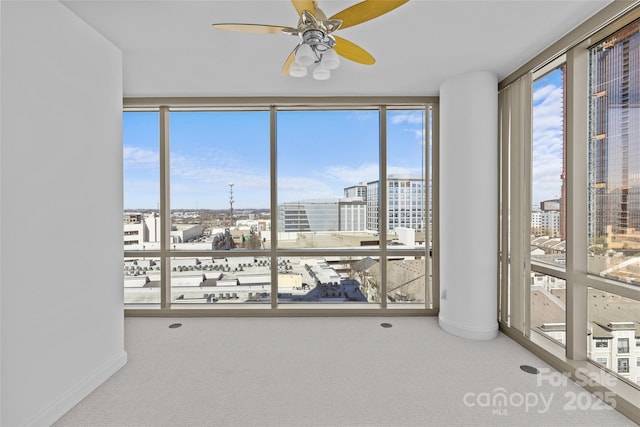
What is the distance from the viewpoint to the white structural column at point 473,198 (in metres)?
2.95

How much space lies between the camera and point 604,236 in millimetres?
2184

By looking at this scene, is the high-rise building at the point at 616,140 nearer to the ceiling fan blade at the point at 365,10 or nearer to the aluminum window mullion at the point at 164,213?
the ceiling fan blade at the point at 365,10

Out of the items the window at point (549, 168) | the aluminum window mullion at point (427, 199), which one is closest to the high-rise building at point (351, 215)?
the aluminum window mullion at point (427, 199)

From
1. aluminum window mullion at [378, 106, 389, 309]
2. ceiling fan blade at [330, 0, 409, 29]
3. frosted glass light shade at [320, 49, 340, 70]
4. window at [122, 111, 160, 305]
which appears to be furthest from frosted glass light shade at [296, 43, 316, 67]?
window at [122, 111, 160, 305]

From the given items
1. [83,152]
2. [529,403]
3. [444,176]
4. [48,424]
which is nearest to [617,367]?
[529,403]

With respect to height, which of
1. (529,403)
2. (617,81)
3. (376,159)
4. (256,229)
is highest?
(617,81)

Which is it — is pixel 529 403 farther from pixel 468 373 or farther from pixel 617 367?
pixel 617 367

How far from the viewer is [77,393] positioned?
2.04 metres

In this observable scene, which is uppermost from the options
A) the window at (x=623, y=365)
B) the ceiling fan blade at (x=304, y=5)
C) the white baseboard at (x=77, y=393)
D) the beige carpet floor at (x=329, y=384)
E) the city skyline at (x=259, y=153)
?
the ceiling fan blade at (x=304, y=5)

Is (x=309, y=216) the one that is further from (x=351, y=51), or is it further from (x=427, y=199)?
(x=351, y=51)

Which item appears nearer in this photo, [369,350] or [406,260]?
[369,350]

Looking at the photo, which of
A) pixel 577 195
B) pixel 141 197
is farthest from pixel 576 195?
pixel 141 197

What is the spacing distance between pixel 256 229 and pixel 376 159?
6.14 ft

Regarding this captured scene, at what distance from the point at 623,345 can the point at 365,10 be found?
300 cm
